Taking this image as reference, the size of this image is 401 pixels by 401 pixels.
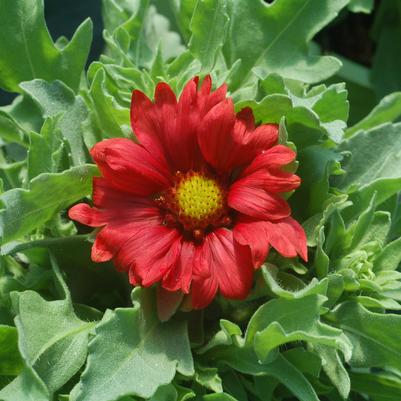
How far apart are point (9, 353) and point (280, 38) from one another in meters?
0.54

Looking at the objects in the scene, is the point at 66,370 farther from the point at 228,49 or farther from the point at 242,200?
the point at 228,49

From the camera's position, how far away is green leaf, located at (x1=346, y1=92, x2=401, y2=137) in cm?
103

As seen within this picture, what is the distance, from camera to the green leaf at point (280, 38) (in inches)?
41.1

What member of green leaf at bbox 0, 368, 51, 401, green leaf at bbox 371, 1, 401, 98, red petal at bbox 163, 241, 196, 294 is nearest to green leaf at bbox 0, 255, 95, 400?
green leaf at bbox 0, 368, 51, 401

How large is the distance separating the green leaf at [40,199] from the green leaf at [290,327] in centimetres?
24

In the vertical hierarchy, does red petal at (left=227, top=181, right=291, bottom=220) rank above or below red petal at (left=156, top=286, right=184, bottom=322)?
above

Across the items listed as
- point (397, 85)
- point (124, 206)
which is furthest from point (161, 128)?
point (397, 85)

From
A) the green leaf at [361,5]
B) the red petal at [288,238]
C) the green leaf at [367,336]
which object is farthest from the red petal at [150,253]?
the green leaf at [361,5]

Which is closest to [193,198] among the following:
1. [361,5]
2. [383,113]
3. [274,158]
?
[274,158]

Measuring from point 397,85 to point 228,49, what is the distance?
0.68 metres

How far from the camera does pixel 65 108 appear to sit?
96cm

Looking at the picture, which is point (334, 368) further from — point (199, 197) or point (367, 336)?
point (199, 197)

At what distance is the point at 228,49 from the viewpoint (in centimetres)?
107

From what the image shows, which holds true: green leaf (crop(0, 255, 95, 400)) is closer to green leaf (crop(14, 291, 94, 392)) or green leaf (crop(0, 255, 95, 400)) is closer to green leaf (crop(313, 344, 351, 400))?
green leaf (crop(14, 291, 94, 392))
